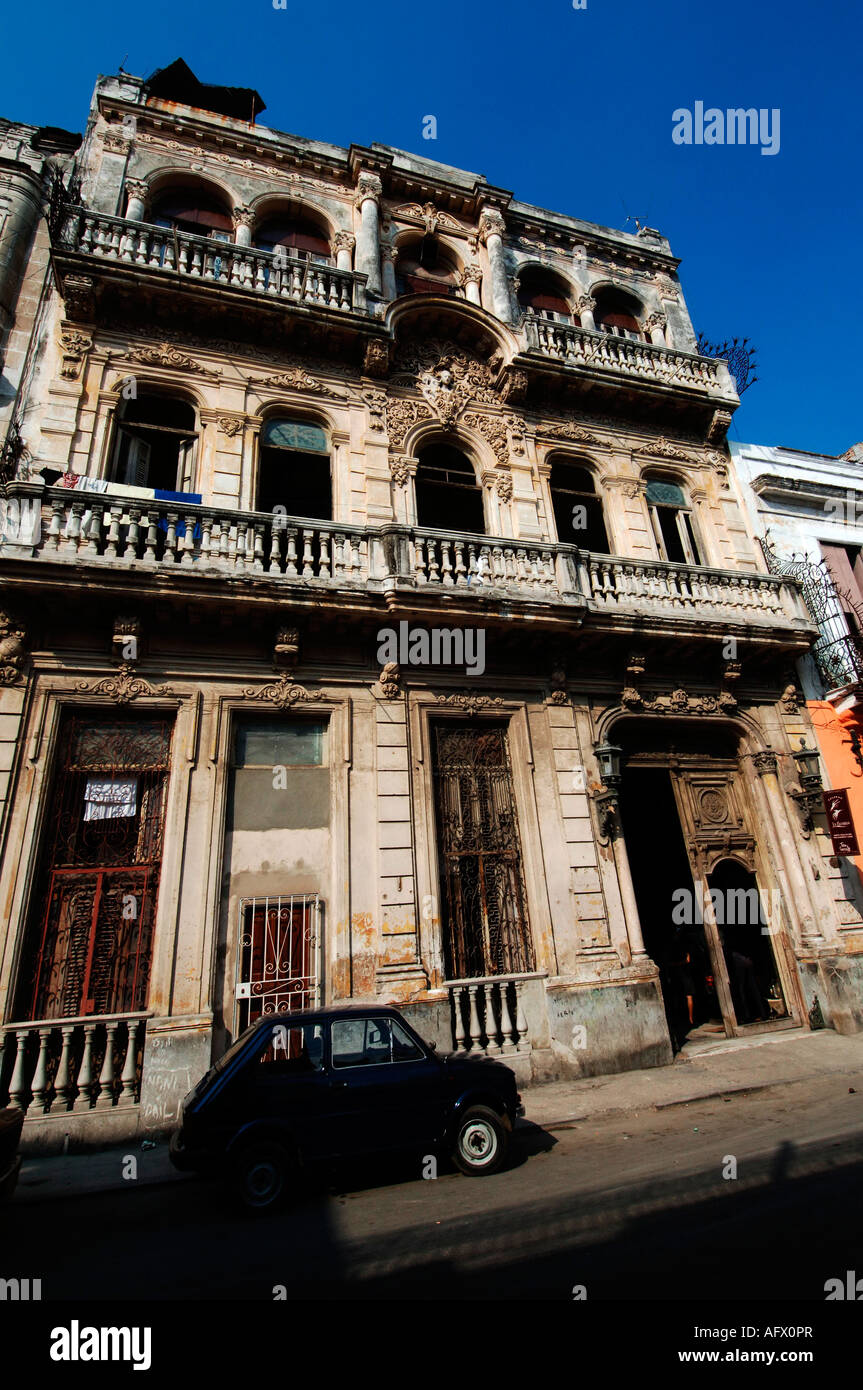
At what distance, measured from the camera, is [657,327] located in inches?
604

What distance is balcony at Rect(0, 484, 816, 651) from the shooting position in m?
8.16

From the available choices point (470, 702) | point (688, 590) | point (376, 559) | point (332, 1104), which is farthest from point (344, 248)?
point (332, 1104)

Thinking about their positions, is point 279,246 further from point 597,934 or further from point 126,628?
point 597,934

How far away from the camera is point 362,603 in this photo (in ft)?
29.5

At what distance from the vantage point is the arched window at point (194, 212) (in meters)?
12.3

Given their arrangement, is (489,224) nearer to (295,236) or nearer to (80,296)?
(295,236)

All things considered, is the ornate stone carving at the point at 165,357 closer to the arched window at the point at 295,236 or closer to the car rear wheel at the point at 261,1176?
the arched window at the point at 295,236

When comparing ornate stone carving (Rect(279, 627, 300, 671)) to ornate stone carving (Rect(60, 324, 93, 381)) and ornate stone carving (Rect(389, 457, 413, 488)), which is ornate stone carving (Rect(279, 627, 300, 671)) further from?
ornate stone carving (Rect(60, 324, 93, 381))

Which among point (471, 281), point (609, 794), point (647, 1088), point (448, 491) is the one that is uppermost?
point (471, 281)

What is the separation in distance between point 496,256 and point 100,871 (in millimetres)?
14237

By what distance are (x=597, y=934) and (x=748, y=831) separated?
401 centimetres

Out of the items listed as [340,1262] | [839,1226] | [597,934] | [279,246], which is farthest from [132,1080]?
[279,246]

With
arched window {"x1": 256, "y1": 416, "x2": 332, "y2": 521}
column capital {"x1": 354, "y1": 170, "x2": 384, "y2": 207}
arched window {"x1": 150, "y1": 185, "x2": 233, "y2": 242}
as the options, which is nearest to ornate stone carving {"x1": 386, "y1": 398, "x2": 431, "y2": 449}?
arched window {"x1": 256, "y1": 416, "x2": 332, "y2": 521}

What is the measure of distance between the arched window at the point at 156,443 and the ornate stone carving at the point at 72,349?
0.80 metres
